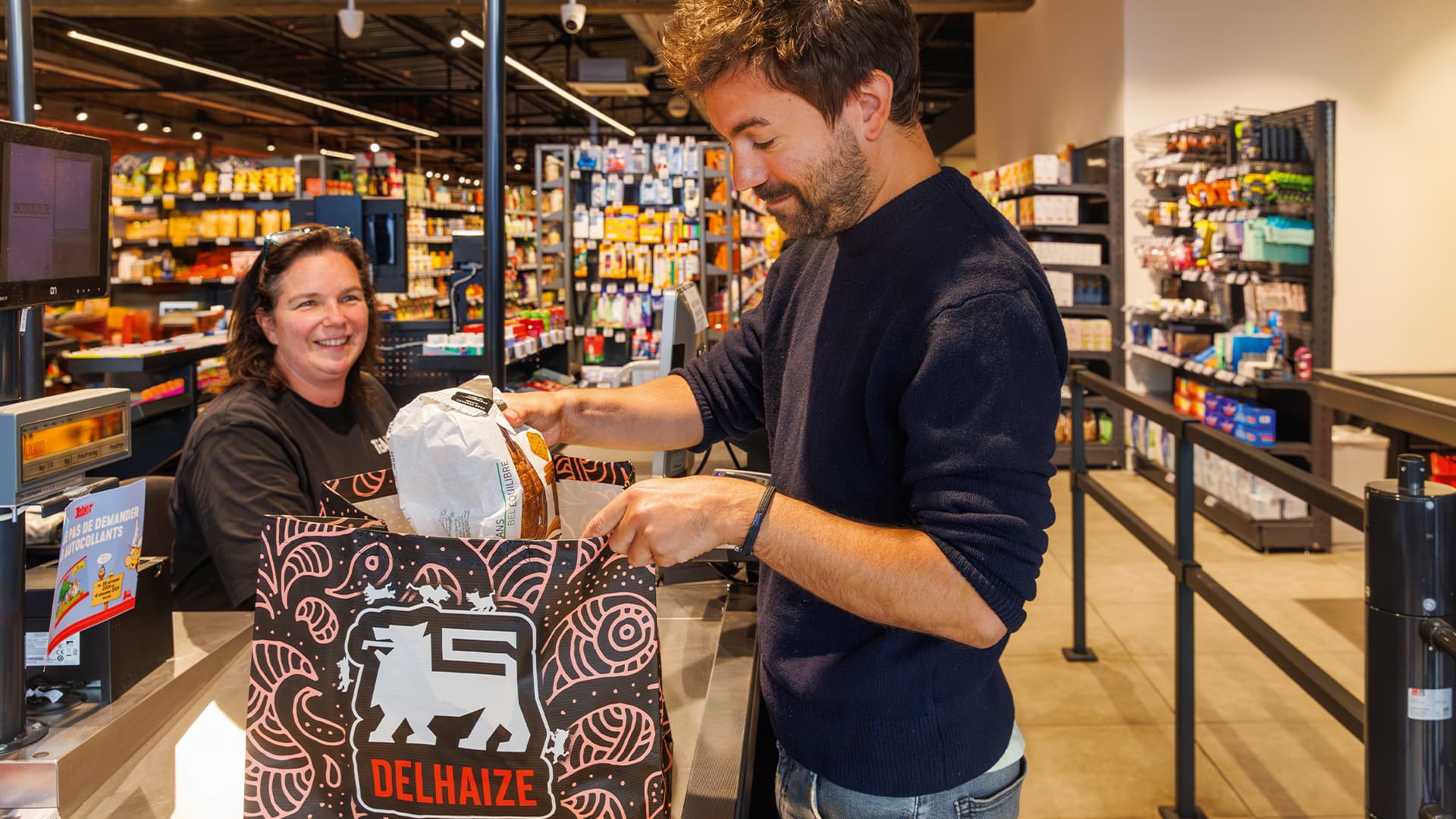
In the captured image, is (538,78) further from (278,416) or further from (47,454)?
(47,454)

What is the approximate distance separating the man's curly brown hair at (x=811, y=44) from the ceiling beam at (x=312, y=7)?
8637mm

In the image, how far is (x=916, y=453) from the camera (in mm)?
1135

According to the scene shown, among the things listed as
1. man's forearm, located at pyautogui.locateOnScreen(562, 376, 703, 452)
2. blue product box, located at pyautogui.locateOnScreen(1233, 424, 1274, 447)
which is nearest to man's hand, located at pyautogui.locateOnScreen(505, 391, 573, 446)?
man's forearm, located at pyautogui.locateOnScreen(562, 376, 703, 452)

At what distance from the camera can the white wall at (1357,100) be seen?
22.9ft

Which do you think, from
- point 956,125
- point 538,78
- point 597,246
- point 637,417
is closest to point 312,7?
point 538,78

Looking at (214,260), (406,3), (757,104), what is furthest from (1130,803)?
(406,3)

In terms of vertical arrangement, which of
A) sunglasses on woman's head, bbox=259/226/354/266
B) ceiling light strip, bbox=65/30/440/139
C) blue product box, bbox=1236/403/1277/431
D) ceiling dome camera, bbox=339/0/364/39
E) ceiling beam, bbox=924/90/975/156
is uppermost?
ceiling beam, bbox=924/90/975/156

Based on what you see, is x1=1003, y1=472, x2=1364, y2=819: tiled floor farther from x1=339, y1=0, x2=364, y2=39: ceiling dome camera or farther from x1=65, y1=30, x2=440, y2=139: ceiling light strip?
x1=65, y1=30, x2=440, y2=139: ceiling light strip

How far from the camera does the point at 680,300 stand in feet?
8.84

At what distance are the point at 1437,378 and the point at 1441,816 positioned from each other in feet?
10.2

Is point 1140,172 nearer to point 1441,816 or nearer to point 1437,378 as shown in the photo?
point 1437,378

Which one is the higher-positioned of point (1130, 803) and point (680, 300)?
point (680, 300)

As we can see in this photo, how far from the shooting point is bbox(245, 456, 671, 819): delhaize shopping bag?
1072 mm

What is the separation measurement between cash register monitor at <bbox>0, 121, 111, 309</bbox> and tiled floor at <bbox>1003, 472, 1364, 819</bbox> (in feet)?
9.36
